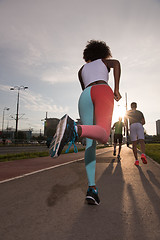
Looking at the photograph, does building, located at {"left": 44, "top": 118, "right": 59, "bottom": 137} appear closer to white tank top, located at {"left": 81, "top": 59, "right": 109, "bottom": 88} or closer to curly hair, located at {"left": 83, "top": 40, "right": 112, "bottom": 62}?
white tank top, located at {"left": 81, "top": 59, "right": 109, "bottom": 88}

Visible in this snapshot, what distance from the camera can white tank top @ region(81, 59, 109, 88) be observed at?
7.89 feet

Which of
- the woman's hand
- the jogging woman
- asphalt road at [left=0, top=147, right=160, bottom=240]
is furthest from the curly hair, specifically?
asphalt road at [left=0, top=147, right=160, bottom=240]

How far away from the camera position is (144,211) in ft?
6.44

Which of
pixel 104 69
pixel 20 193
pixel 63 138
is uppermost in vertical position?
pixel 104 69

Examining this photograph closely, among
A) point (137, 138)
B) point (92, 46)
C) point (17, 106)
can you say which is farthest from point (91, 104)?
point (17, 106)

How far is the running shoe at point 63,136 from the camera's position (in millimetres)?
1698

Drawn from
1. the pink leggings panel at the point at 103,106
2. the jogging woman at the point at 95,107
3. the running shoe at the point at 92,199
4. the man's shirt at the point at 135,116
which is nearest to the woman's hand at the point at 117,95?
the jogging woman at the point at 95,107

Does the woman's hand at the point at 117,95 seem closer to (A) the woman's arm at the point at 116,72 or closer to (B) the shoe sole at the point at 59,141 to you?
(A) the woman's arm at the point at 116,72

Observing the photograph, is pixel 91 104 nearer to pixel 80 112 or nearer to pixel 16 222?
pixel 80 112

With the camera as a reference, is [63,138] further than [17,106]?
No

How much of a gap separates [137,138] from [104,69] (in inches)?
162

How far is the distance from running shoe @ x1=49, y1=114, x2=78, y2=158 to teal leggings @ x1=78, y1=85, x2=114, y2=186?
163 mm

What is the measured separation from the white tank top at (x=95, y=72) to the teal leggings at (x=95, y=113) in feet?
0.52

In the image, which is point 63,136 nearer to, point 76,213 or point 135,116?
A: point 76,213
